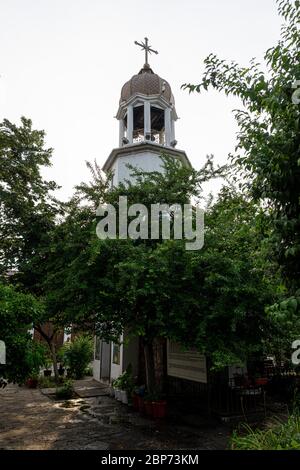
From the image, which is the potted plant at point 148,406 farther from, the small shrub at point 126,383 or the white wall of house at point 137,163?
the white wall of house at point 137,163

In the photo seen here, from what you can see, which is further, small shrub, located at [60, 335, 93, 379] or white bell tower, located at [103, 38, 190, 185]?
small shrub, located at [60, 335, 93, 379]

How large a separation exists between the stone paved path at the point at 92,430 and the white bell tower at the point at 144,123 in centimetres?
1125

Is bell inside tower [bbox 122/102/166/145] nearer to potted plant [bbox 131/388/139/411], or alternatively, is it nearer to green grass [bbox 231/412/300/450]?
potted plant [bbox 131/388/139/411]

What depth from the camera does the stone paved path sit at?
8.43 metres

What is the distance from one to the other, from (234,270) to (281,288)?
4451 mm

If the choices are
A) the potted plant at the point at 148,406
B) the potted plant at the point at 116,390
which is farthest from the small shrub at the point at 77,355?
the potted plant at the point at 148,406

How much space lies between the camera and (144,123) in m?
19.5

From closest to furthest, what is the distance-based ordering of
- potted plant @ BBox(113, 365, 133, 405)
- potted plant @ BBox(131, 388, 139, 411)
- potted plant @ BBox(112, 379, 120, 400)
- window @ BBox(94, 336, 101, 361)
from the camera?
potted plant @ BBox(131, 388, 139, 411) < potted plant @ BBox(113, 365, 133, 405) < potted plant @ BBox(112, 379, 120, 400) < window @ BBox(94, 336, 101, 361)

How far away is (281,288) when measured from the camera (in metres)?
4.20

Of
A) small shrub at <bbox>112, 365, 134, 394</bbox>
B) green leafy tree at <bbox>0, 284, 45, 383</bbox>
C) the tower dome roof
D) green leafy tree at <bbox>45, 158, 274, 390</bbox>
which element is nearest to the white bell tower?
the tower dome roof

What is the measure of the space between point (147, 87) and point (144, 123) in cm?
238

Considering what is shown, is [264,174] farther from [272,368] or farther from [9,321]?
[272,368]

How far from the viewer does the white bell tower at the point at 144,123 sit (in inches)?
738

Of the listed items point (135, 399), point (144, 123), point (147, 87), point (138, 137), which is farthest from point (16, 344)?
point (147, 87)
